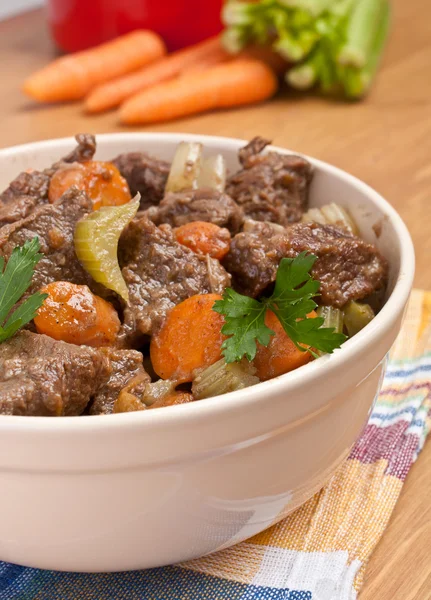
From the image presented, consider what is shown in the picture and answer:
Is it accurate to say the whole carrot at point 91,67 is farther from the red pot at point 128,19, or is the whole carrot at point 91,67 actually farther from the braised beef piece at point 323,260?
the braised beef piece at point 323,260

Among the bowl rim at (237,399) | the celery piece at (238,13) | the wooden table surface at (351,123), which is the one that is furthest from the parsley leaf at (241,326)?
the celery piece at (238,13)

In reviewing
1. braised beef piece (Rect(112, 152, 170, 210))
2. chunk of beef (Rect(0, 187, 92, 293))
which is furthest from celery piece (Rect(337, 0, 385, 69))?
chunk of beef (Rect(0, 187, 92, 293))

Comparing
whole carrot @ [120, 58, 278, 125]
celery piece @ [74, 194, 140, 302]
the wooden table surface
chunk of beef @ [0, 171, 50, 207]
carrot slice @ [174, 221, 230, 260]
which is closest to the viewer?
celery piece @ [74, 194, 140, 302]

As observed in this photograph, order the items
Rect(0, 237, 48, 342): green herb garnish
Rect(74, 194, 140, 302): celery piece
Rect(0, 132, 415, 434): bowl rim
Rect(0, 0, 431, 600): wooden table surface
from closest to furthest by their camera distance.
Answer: Rect(0, 132, 415, 434): bowl rim
Rect(0, 237, 48, 342): green herb garnish
Rect(74, 194, 140, 302): celery piece
Rect(0, 0, 431, 600): wooden table surface

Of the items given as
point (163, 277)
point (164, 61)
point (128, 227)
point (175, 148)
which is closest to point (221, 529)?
point (163, 277)

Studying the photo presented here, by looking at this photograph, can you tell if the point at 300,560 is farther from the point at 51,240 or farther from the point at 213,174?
the point at 213,174

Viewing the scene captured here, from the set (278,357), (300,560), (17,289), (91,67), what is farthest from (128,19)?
(300,560)

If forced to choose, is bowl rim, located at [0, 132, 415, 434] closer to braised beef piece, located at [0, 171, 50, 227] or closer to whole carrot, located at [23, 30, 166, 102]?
braised beef piece, located at [0, 171, 50, 227]
